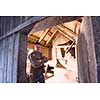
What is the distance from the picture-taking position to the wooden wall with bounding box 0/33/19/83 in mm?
1459

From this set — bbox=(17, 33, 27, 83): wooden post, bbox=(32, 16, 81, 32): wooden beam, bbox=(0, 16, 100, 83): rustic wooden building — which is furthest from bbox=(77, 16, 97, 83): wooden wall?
bbox=(17, 33, 27, 83): wooden post

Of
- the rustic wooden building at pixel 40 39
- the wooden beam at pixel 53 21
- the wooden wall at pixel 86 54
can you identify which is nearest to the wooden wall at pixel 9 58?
the rustic wooden building at pixel 40 39

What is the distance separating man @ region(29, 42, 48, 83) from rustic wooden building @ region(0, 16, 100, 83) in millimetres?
43

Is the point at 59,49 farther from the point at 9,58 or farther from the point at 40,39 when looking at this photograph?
the point at 9,58

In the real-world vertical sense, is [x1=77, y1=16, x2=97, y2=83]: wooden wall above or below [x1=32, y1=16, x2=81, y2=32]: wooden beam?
below

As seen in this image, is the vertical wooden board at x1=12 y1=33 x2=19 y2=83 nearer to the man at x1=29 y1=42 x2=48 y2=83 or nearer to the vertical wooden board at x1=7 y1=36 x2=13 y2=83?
the vertical wooden board at x1=7 y1=36 x2=13 y2=83

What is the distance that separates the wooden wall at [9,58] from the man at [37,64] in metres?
0.15

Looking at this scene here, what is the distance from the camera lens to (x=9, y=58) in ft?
5.05

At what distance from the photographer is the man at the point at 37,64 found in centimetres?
138

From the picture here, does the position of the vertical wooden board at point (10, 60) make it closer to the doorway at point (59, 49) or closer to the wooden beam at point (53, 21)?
the doorway at point (59, 49)

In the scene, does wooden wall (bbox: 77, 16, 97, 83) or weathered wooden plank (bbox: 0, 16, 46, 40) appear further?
weathered wooden plank (bbox: 0, 16, 46, 40)

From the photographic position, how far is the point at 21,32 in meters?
1.58
